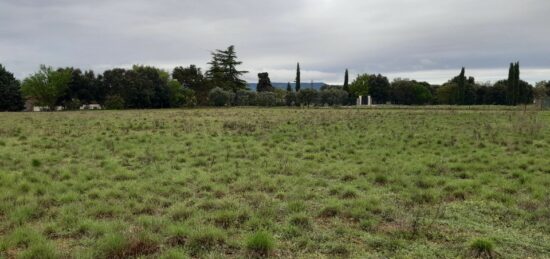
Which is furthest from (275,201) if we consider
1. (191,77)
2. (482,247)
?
(191,77)

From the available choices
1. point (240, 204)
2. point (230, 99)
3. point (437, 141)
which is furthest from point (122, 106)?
point (240, 204)

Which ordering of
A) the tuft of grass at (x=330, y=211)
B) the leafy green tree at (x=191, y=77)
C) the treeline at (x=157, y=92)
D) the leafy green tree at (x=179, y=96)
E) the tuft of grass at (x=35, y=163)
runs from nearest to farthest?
the tuft of grass at (x=330, y=211) < the tuft of grass at (x=35, y=163) < the treeline at (x=157, y=92) < the leafy green tree at (x=179, y=96) < the leafy green tree at (x=191, y=77)

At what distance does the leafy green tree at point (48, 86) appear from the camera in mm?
68875

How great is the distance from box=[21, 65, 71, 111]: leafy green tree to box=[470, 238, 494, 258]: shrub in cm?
7343

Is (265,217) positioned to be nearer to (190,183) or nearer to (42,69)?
(190,183)

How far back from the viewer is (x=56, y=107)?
236 ft

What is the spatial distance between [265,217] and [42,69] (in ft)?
248

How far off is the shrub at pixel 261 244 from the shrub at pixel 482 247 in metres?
2.47

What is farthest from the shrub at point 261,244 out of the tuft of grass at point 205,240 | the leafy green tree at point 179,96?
the leafy green tree at point 179,96

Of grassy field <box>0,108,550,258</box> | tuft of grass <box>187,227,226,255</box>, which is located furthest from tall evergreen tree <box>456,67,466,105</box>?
tuft of grass <box>187,227,226,255</box>

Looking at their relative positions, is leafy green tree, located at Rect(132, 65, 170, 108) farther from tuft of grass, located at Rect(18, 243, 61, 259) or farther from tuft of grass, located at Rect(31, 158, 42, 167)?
tuft of grass, located at Rect(18, 243, 61, 259)

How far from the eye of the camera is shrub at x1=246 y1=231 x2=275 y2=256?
5.32 m

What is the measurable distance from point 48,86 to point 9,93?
5.40m

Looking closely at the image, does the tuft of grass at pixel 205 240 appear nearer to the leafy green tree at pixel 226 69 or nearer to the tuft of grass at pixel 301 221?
the tuft of grass at pixel 301 221
